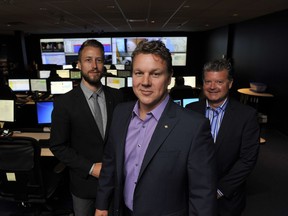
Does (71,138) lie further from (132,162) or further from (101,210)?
(132,162)

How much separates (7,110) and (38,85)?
251 centimetres

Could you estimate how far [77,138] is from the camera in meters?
1.67

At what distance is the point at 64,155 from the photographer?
1.61 metres

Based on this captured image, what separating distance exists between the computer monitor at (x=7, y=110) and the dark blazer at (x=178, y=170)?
3051 mm

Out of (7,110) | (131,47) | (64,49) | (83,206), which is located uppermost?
(131,47)

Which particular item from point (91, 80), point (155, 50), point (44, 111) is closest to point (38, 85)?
point (44, 111)

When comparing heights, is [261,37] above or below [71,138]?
above

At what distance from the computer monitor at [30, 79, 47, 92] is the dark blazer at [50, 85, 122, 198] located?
15.1ft

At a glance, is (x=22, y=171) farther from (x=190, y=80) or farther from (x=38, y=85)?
(x=190, y=80)

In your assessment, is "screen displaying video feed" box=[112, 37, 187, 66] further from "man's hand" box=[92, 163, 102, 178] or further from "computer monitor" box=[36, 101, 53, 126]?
"man's hand" box=[92, 163, 102, 178]

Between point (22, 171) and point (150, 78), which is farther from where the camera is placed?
point (22, 171)

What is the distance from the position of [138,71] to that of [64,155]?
90 cm

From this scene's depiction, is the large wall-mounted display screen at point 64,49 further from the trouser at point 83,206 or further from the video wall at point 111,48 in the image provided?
the trouser at point 83,206

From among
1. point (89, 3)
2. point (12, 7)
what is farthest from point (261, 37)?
point (12, 7)
